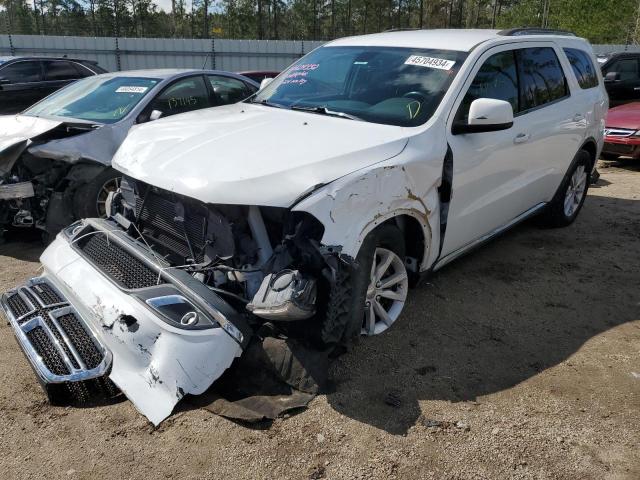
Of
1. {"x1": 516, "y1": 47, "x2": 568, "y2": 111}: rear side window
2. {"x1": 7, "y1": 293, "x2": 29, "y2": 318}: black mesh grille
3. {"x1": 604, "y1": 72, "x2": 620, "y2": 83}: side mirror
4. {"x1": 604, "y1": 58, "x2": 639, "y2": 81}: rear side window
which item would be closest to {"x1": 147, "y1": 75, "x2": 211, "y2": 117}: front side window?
{"x1": 7, "y1": 293, "x2": 29, "y2": 318}: black mesh grille

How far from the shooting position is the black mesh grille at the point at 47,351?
286 centimetres

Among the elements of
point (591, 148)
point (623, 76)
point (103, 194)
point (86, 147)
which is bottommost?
point (103, 194)

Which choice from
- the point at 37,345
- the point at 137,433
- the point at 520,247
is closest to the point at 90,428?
the point at 137,433

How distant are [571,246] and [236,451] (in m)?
4.26

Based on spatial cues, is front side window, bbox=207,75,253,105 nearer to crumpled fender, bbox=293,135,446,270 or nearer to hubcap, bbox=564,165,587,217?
crumpled fender, bbox=293,135,446,270

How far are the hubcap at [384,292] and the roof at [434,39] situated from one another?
167 centimetres

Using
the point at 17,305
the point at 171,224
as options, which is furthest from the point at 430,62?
the point at 17,305

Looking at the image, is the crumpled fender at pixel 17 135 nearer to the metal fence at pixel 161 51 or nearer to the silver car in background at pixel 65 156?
the silver car in background at pixel 65 156

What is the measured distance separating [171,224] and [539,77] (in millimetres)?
3389

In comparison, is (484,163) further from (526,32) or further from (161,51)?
(161,51)

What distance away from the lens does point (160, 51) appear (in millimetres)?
19766

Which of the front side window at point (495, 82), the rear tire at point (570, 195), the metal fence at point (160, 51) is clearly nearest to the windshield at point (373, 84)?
the front side window at point (495, 82)

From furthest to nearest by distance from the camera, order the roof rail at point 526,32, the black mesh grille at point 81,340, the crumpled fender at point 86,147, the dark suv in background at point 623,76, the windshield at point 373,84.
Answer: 1. the dark suv in background at point 623,76
2. the crumpled fender at point 86,147
3. the roof rail at point 526,32
4. the windshield at point 373,84
5. the black mesh grille at point 81,340

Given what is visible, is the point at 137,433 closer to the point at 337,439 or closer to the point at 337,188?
the point at 337,439
